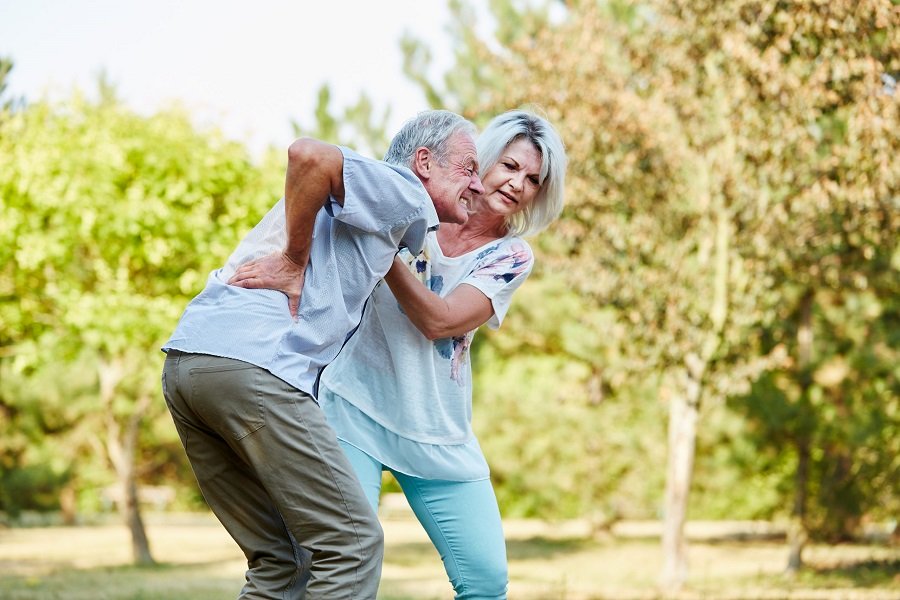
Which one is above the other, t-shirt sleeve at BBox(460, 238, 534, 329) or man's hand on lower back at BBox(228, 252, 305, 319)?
man's hand on lower back at BBox(228, 252, 305, 319)

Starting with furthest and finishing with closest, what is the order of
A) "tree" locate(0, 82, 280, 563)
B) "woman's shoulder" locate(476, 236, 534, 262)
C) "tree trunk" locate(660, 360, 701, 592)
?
"tree trunk" locate(660, 360, 701, 592) < "tree" locate(0, 82, 280, 563) < "woman's shoulder" locate(476, 236, 534, 262)

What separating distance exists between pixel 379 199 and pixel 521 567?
13343mm

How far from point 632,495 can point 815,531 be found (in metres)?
3.83

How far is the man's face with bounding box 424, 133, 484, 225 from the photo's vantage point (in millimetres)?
2543

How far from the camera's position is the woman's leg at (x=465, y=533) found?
9.52 feet

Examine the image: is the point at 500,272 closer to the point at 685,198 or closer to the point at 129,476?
the point at 685,198

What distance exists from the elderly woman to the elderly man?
19.5 inches

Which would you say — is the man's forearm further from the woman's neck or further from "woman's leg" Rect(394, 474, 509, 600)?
"woman's leg" Rect(394, 474, 509, 600)

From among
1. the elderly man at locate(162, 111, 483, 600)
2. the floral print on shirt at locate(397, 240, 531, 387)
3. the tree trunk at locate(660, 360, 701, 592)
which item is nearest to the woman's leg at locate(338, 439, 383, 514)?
the floral print on shirt at locate(397, 240, 531, 387)

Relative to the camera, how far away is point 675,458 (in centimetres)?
1216

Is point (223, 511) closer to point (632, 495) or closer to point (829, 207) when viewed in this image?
point (829, 207)

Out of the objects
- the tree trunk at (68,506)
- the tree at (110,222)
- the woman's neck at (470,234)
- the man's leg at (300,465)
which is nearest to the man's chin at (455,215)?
the woman's neck at (470,234)

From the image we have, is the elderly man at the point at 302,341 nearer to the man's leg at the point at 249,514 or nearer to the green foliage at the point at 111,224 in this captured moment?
the man's leg at the point at 249,514

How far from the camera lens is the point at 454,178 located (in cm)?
256
